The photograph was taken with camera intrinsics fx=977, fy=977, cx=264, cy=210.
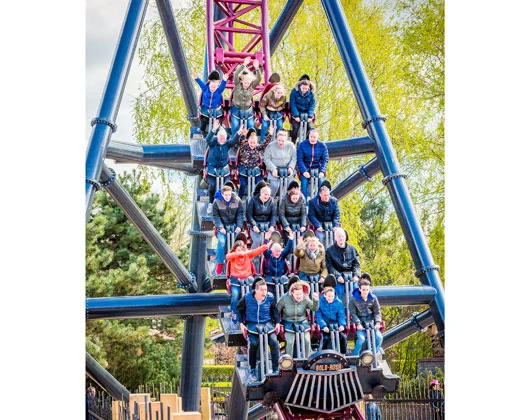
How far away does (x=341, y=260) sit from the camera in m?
7.00

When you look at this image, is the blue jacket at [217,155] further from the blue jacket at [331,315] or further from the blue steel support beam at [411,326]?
the blue steel support beam at [411,326]

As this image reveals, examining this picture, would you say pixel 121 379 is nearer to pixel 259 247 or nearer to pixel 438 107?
pixel 438 107

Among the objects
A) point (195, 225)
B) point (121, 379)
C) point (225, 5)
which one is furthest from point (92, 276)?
point (225, 5)

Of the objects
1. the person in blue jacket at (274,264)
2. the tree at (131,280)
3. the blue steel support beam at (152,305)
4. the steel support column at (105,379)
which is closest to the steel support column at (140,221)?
the blue steel support beam at (152,305)

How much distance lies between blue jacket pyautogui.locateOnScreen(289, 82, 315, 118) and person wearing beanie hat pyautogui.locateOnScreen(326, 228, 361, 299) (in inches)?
62.4

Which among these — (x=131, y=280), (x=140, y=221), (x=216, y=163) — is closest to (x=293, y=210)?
(x=216, y=163)

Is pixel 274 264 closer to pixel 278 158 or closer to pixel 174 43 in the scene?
pixel 278 158

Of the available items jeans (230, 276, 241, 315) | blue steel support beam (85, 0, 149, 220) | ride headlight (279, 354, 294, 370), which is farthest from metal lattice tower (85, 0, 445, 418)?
ride headlight (279, 354, 294, 370)

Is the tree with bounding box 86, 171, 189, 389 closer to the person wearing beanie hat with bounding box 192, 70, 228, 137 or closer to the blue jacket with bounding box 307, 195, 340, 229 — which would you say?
the person wearing beanie hat with bounding box 192, 70, 228, 137

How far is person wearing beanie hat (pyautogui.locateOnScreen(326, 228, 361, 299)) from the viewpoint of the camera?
7.00 m

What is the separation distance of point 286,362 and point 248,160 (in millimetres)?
2082

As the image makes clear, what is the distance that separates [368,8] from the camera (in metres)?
14.4

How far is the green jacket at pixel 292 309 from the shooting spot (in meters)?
6.62
